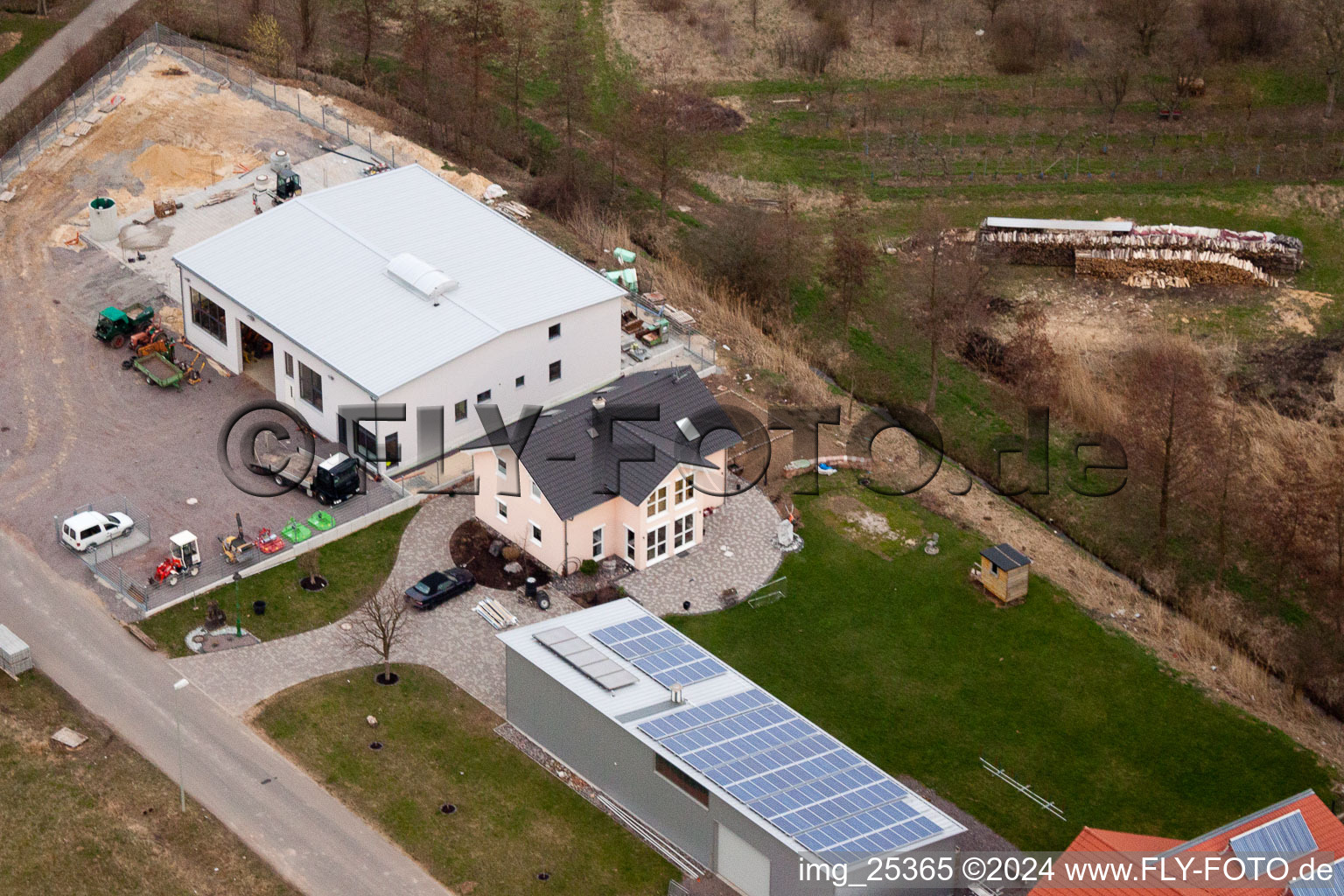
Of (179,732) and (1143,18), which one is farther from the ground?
(1143,18)

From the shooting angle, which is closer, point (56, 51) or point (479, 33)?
point (56, 51)

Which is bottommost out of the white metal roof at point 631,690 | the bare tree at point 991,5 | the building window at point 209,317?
the white metal roof at point 631,690

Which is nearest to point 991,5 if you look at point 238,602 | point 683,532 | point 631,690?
point 683,532

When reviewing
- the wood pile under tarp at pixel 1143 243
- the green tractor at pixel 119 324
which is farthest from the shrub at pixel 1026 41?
the green tractor at pixel 119 324

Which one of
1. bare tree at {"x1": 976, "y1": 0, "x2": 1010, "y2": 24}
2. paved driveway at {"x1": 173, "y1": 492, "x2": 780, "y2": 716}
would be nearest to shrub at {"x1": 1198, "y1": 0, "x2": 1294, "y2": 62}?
bare tree at {"x1": 976, "y1": 0, "x2": 1010, "y2": 24}

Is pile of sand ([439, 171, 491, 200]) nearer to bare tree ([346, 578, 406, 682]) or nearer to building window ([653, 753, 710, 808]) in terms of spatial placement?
bare tree ([346, 578, 406, 682])

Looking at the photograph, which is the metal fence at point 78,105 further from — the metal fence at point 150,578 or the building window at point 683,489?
the building window at point 683,489

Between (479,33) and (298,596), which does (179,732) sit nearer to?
(298,596)
